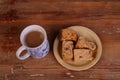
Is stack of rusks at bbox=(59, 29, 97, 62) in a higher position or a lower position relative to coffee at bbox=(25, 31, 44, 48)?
lower

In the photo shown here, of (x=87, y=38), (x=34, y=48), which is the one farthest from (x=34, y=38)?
(x=87, y=38)

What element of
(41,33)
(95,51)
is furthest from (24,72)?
(95,51)

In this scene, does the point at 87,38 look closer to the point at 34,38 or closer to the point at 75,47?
the point at 75,47

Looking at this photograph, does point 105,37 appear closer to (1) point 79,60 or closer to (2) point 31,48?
(1) point 79,60
